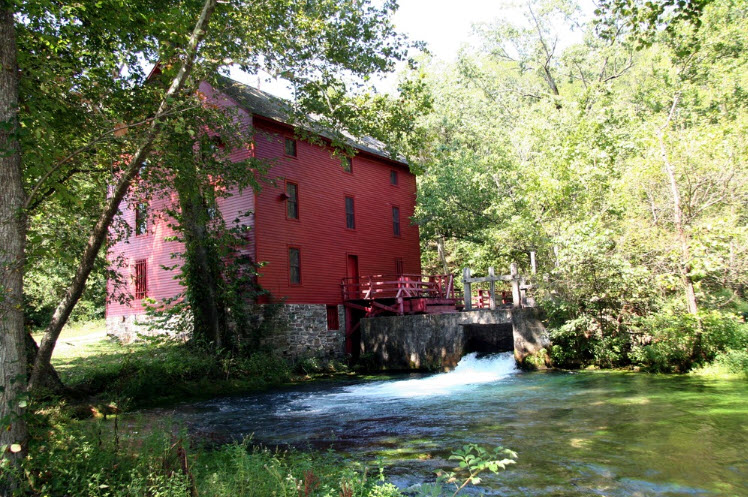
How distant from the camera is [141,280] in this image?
22234 mm

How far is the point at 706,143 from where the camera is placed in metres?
14.3

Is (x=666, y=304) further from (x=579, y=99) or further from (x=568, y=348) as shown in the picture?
(x=579, y=99)

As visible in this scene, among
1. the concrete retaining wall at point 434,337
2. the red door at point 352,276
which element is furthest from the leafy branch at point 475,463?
the red door at point 352,276

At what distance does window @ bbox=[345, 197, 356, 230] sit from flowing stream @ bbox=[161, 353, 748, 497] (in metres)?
9.02

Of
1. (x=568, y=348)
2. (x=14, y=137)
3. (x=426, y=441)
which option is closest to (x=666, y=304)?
(x=568, y=348)

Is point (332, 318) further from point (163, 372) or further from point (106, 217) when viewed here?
point (106, 217)

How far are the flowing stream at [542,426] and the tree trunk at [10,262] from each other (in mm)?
3885

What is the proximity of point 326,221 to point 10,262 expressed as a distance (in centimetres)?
1658

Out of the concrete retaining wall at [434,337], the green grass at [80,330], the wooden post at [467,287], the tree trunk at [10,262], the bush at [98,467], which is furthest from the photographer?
the green grass at [80,330]

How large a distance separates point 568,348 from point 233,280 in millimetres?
10472

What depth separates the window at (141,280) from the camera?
22.1 meters

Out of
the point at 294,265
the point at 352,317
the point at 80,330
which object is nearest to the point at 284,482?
the point at 294,265

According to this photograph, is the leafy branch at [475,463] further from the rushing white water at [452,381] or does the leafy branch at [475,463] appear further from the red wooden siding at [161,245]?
the red wooden siding at [161,245]

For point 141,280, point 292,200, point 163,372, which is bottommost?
point 163,372
